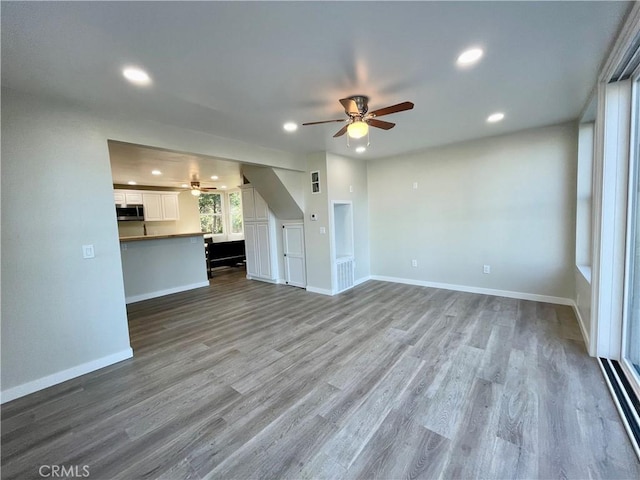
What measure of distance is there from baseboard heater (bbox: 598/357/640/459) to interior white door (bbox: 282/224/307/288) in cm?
410

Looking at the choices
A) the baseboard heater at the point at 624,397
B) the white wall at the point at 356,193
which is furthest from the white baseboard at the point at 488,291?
the baseboard heater at the point at 624,397

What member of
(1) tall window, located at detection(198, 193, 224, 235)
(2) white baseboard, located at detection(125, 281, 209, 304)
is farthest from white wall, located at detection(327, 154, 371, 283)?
(1) tall window, located at detection(198, 193, 224, 235)

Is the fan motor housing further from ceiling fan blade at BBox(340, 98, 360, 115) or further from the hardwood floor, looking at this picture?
the hardwood floor

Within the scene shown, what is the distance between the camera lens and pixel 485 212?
4277 mm

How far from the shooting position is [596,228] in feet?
7.68

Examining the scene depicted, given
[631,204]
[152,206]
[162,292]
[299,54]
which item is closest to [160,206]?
[152,206]

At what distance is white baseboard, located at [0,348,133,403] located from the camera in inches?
86.1

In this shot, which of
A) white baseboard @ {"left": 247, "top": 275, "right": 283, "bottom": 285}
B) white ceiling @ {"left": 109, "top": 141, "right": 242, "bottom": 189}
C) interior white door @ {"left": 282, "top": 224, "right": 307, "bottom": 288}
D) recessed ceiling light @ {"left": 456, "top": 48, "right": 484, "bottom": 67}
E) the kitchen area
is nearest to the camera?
recessed ceiling light @ {"left": 456, "top": 48, "right": 484, "bottom": 67}

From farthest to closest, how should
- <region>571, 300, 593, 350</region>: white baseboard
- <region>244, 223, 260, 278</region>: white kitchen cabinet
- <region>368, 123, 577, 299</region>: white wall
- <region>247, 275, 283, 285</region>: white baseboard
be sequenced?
1. <region>244, 223, 260, 278</region>: white kitchen cabinet
2. <region>247, 275, 283, 285</region>: white baseboard
3. <region>368, 123, 577, 299</region>: white wall
4. <region>571, 300, 593, 350</region>: white baseboard

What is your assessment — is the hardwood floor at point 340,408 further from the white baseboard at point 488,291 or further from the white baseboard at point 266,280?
the white baseboard at point 266,280

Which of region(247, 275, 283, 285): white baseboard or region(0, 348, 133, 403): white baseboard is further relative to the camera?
region(247, 275, 283, 285): white baseboard

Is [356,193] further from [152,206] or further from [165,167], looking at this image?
[152,206]

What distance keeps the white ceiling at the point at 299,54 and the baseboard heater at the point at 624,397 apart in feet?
8.13

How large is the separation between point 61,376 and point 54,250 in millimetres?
1147
